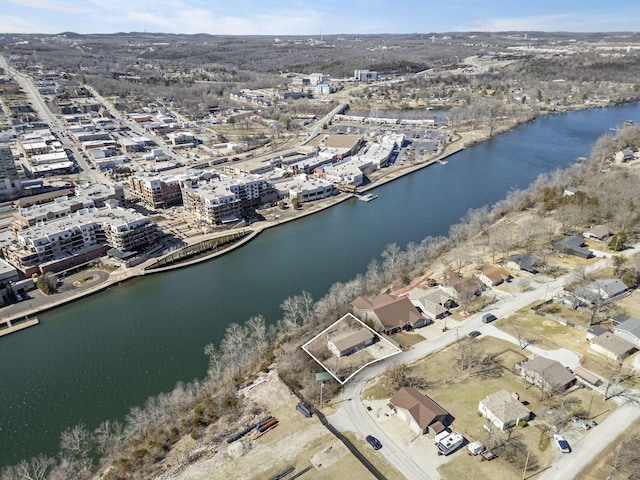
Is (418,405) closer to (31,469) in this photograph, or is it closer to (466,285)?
(466,285)

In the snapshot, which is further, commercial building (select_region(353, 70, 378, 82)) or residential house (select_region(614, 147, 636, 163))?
commercial building (select_region(353, 70, 378, 82))

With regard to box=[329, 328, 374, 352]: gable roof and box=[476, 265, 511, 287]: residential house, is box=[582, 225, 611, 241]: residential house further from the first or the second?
box=[329, 328, 374, 352]: gable roof

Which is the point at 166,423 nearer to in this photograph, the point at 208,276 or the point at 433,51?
the point at 208,276

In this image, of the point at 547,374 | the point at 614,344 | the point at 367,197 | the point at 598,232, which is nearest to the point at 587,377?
the point at 547,374

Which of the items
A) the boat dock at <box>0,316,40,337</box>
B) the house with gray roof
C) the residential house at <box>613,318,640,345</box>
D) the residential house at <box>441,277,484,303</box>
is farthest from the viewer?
the residential house at <box>441,277,484,303</box>

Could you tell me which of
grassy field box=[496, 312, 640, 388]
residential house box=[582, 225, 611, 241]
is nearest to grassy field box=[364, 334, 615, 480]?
grassy field box=[496, 312, 640, 388]

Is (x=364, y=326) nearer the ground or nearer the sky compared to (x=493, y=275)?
nearer the ground

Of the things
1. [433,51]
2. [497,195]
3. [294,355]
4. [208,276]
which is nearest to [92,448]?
[294,355]
